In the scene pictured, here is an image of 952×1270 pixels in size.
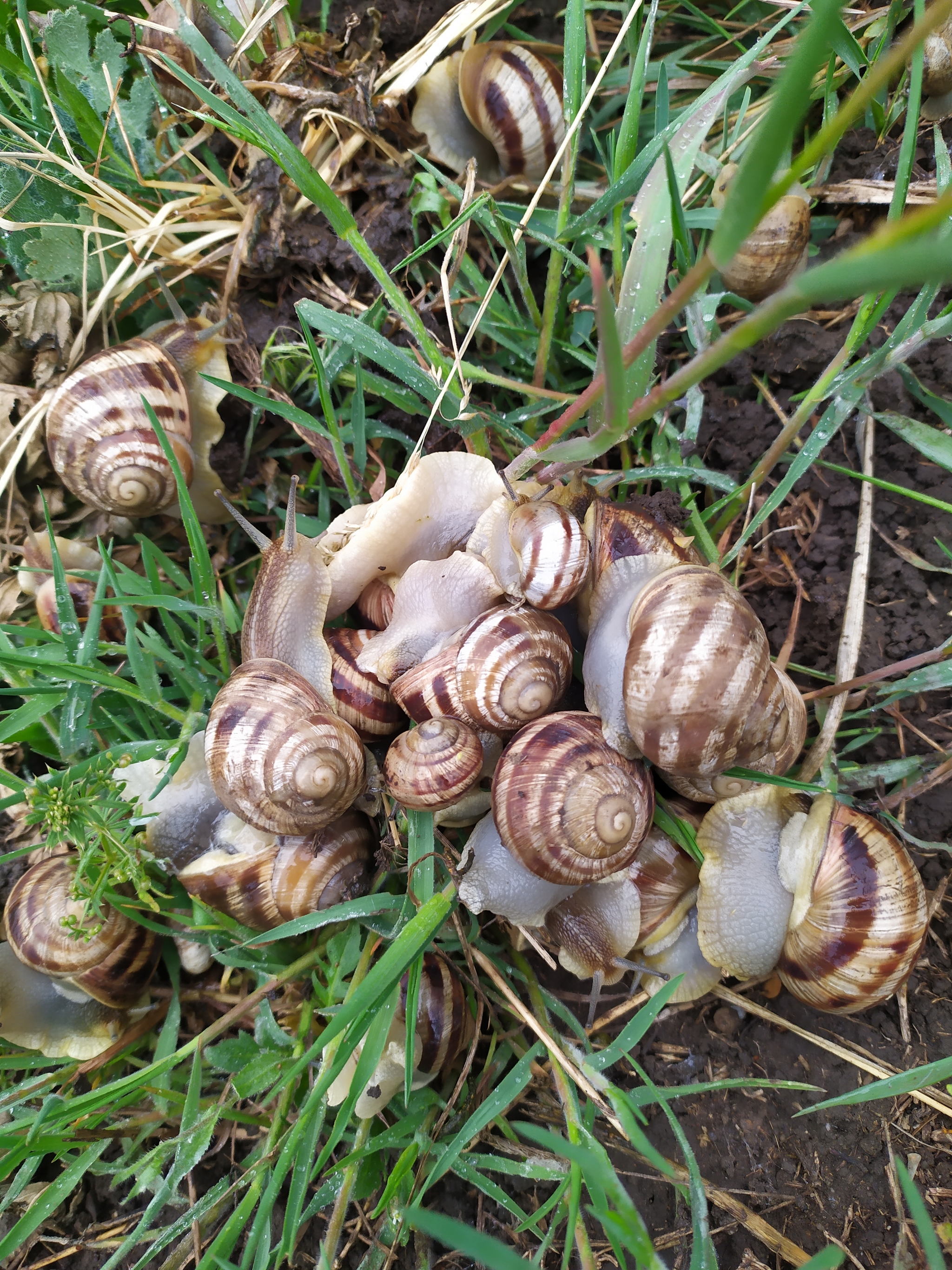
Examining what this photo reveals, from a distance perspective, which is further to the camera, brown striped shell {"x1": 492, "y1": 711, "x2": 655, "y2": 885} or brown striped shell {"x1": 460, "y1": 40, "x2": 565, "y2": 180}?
brown striped shell {"x1": 460, "y1": 40, "x2": 565, "y2": 180}

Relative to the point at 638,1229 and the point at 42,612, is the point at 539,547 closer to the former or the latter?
the point at 638,1229

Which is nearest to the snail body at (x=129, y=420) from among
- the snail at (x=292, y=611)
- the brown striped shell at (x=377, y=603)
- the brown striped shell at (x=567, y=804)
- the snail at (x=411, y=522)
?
the snail at (x=292, y=611)

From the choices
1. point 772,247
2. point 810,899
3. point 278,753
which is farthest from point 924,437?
point 278,753

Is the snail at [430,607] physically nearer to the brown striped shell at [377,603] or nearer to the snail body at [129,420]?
the brown striped shell at [377,603]

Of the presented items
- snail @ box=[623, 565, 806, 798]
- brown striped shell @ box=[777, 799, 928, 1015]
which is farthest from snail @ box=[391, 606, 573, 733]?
brown striped shell @ box=[777, 799, 928, 1015]

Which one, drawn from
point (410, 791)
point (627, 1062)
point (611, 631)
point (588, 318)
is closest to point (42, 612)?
point (410, 791)

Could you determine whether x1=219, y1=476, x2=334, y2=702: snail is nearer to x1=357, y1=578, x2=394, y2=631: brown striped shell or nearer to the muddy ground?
x1=357, y1=578, x2=394, y2=631: brown striped shell
